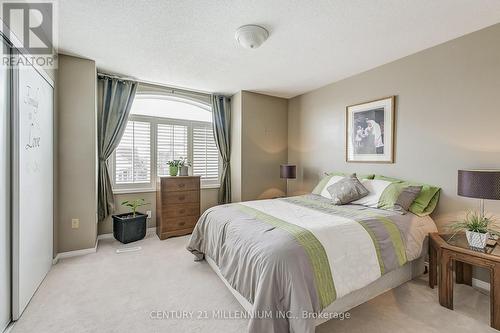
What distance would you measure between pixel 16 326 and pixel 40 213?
0.97 meters

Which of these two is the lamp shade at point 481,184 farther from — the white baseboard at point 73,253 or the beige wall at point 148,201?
the white baseboard at point 73,253

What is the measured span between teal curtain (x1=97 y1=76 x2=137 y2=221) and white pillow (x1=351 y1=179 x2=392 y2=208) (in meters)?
3.57

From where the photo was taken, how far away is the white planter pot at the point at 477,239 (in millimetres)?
1790

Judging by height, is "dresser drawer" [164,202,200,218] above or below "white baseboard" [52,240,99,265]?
above

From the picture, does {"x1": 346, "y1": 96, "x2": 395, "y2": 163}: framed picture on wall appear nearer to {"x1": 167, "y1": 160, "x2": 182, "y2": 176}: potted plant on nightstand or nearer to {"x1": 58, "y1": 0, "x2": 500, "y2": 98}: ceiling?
{"x1": 58, "y1": 0, "x2": 500, "y2": 98}: ceiling

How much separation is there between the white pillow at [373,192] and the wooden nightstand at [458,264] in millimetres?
597

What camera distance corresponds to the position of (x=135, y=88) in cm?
363

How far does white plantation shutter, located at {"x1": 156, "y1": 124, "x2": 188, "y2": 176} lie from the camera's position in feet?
13.2

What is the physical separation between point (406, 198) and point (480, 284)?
3.32 feet

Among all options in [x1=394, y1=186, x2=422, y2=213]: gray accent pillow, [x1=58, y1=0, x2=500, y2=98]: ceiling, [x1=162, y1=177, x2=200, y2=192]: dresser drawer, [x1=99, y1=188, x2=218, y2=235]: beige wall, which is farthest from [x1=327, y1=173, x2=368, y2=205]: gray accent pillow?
[x1=99, y1=188, x2=218, y2=235]: beige wall

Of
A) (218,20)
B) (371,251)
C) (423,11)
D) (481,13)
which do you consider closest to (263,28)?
(218,20)

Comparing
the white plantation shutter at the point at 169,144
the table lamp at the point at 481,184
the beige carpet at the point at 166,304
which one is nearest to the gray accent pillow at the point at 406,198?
the table lamp at the point at 481,184

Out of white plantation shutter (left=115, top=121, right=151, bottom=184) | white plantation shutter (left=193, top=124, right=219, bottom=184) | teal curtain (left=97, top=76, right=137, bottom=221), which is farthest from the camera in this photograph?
white plantation shutter (left=193, top=124, right=219, bottom=184)

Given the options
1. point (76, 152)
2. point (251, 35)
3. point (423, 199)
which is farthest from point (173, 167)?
point (423, 199)
